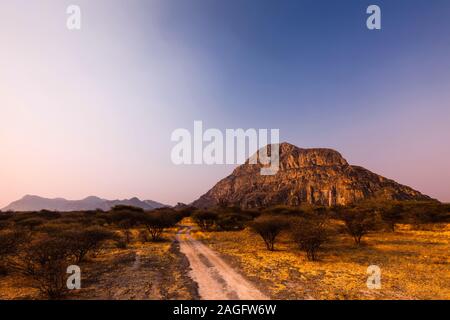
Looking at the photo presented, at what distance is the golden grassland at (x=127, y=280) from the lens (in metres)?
11.7

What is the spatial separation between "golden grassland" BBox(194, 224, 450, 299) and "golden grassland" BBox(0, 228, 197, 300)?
4203 millimetres

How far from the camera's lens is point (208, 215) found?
159 feet

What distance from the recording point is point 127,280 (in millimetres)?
14156

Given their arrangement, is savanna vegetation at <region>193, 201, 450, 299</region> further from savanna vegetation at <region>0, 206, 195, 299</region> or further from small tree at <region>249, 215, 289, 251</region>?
savanna vegetation at <region>0, 206, 195, 299</region>

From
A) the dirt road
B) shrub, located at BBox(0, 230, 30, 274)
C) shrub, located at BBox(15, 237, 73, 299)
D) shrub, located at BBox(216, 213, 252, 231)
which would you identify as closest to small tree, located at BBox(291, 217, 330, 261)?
the dirt road

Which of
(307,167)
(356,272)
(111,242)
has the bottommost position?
(111,242)

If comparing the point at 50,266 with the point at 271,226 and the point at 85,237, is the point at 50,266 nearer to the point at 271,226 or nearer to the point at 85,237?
the point at 85,237

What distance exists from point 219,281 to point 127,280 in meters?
5.46

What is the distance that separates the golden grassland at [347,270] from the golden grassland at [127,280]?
4.20 m

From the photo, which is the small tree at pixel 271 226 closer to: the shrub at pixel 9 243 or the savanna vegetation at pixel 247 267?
the savanna vegetation at pixel 247 267

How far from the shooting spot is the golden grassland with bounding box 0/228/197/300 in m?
11.7
